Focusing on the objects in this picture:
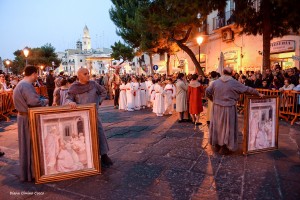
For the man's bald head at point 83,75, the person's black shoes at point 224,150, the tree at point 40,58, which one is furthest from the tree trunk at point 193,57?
the tree at point 40,58

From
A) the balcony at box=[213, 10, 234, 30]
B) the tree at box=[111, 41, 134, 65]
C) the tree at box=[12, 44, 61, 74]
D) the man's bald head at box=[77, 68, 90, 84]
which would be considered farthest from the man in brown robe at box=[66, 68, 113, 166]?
the tree at box=[12, 44, 61, 74]

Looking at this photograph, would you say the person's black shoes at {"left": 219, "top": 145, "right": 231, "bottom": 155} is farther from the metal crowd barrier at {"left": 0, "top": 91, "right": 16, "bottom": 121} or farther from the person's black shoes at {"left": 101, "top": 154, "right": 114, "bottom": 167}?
the metal crowd barrier at {"left": 0, "top": 91, "right": 16, "bottom": 121}

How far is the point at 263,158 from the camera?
17.8ft

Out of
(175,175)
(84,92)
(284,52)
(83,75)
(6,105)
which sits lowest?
(175,175)

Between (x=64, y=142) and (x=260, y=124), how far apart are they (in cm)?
401

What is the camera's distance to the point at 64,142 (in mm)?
4496

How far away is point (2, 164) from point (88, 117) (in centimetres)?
253

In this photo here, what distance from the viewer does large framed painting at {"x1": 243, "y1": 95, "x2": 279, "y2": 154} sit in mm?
5496

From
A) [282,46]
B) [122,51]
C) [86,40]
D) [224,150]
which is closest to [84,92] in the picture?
[224,150]

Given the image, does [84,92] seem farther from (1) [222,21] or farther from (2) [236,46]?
(1) [222,21]

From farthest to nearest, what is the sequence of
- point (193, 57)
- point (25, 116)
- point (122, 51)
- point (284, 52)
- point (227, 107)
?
1. point (122, 51)
2. point (193, 57)
3. point (284, 52)
4. point (227, 107)
5. point (25, 116)

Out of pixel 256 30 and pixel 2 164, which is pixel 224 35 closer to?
pixel 256 30

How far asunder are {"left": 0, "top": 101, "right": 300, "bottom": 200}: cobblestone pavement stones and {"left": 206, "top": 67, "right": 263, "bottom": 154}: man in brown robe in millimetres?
327

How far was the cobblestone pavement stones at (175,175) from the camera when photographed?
3.97 metres
